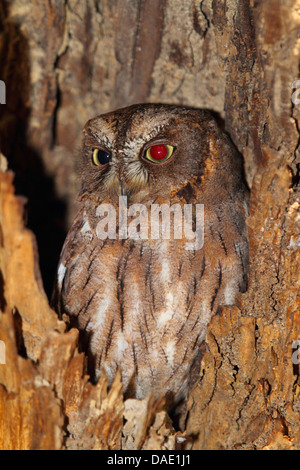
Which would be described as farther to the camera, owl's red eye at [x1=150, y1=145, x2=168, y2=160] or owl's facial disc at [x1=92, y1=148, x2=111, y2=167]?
owl's facial disc at [x1=92, y1=148, x2=111, y2=167]

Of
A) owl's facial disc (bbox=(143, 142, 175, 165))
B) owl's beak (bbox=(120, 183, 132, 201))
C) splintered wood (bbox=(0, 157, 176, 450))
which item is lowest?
splintered wood (bbox=(0, 157, 176, 450))

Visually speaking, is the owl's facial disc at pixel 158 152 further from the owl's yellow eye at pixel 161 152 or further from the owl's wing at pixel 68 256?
the owl's wing at pixel 68 256

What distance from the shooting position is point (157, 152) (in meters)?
1.56

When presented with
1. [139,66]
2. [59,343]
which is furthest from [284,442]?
[139,66]

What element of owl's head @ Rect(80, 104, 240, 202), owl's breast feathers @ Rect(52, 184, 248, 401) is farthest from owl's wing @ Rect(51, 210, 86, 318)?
owl's head @ Rect(80, 104, 240, 202)

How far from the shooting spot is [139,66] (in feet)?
7.00

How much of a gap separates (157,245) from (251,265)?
1.15 feet

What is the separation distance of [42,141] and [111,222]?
2.72 feet

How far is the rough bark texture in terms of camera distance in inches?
50.4

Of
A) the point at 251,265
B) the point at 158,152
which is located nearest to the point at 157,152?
the point at 158,152

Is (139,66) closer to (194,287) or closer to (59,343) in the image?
(194,287)

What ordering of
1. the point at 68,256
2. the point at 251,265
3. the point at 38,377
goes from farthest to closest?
the point at 68,256 → the point at 251,265 → the point at 38,377

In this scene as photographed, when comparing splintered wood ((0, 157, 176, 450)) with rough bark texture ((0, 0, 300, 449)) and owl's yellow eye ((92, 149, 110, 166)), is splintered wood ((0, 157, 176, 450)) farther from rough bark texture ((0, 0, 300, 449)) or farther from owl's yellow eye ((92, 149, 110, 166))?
owl's yellow eye ((92, 149, 110, 166))

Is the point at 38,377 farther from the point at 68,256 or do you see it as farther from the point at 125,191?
the point at 125,191
